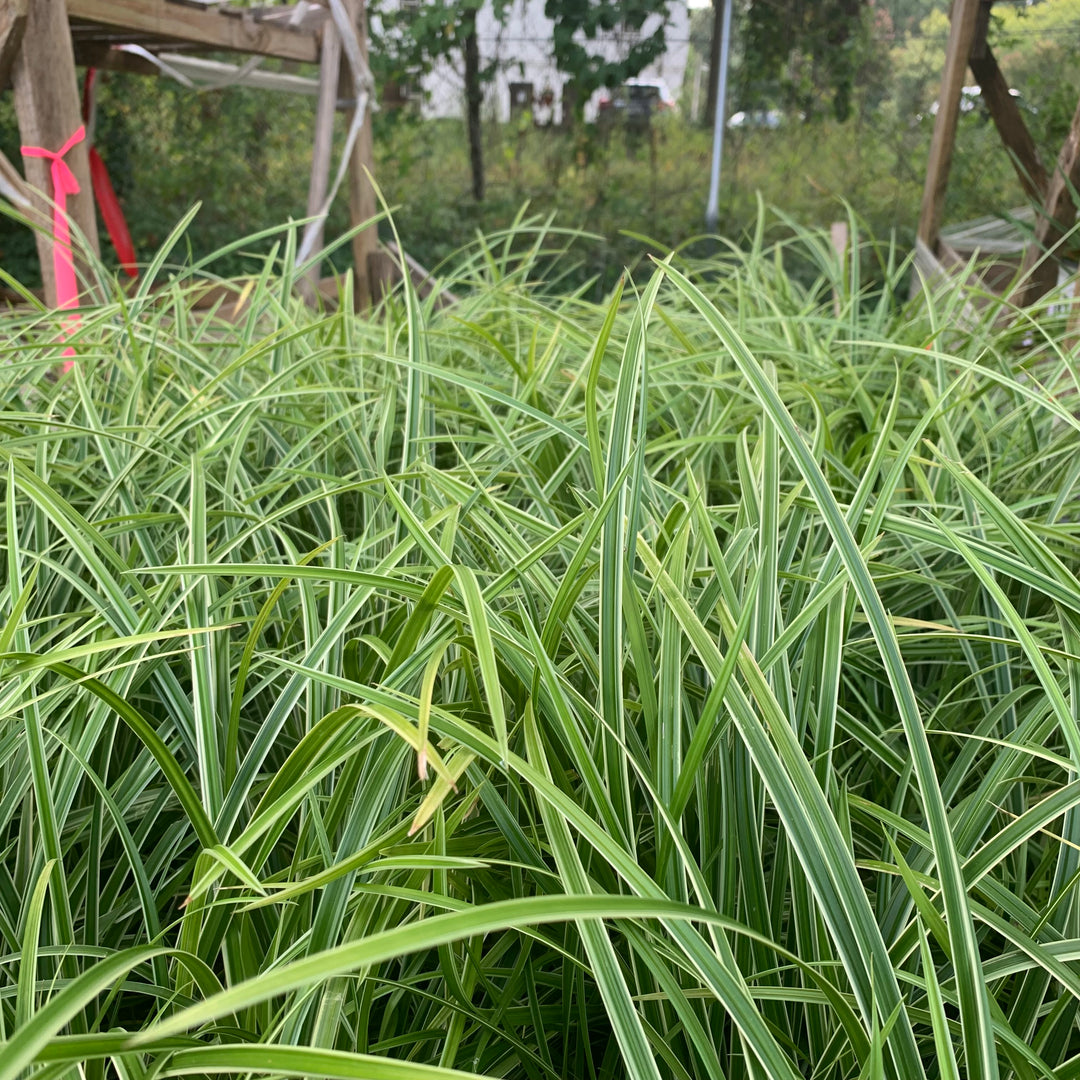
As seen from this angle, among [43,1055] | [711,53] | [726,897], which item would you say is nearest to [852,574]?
[726,897]

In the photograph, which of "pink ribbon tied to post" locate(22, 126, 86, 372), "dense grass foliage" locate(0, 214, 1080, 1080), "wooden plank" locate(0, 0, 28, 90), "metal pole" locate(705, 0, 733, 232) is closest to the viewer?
"dense grass foliage" locate(0, 214, 1080, 1080)

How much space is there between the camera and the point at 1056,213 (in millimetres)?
2066

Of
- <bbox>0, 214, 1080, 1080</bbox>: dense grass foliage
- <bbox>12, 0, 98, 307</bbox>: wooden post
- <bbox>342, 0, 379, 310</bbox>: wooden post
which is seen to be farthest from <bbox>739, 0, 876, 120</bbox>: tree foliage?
<bbox>0, 214, 1080, 1080</bbox>: dense grass foliage

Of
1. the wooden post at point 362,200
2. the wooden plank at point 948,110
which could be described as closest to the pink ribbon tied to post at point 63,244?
the wooden post at point 362,200

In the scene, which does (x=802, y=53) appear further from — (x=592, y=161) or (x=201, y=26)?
(x=201, y=26)

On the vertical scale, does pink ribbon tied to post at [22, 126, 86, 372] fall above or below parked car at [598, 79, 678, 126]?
below

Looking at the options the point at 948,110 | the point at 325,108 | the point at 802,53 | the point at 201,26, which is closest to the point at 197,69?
the point at 201,26

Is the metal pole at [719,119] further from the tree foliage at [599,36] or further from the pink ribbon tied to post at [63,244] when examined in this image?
the pink ribbon tied to post at [63,244]

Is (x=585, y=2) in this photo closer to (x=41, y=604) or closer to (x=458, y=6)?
(x=458, y=6)

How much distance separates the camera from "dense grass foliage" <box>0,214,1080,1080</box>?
42cm

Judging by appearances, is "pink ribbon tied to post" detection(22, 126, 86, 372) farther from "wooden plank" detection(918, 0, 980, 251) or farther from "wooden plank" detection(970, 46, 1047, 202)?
"wooden plank" detection(918, 0, 980, 251)

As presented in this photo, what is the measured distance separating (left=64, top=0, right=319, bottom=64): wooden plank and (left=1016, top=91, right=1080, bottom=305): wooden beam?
198 centimetres

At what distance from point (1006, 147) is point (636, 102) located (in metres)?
4.54

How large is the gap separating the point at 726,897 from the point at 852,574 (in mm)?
184
